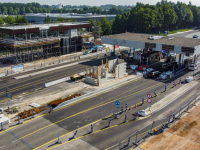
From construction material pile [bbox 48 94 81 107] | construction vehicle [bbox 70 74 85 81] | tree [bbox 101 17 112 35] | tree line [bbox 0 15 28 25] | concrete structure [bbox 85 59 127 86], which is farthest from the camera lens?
tree [bbox 101 17 112 35]

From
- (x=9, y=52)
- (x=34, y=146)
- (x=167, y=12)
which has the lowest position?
(x=34, y=146)

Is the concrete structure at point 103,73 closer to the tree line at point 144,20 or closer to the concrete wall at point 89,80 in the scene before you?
the concrete wall at point 89,80

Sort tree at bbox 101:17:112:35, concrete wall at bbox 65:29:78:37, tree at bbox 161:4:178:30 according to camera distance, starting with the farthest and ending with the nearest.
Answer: tree at bbox 161:4:178:30 → tree at bbox 101:17:112:35 → concrete wall at bbox 65:29:78:37

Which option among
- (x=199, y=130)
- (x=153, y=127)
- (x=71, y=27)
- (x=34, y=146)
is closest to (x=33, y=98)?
(x=34, y=146)

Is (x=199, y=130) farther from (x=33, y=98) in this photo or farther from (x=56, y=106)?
(x=33, y=98)

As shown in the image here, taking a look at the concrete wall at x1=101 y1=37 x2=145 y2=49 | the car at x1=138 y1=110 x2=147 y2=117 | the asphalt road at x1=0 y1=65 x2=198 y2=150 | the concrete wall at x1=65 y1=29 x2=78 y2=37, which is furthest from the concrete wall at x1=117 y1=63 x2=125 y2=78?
the concrete wall at x1=65 y1=29 x2=78 y2=37

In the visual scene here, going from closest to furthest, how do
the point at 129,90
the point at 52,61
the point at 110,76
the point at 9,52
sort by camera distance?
the point at 129,90 → the point at 110,76 → the point at 52,61 → the point at 9,52

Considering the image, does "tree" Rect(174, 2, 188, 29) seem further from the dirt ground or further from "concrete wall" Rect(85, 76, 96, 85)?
the dirt ground

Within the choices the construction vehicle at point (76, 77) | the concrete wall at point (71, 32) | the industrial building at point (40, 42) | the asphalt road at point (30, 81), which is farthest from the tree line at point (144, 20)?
the construction vehicle at point (76, 77)
